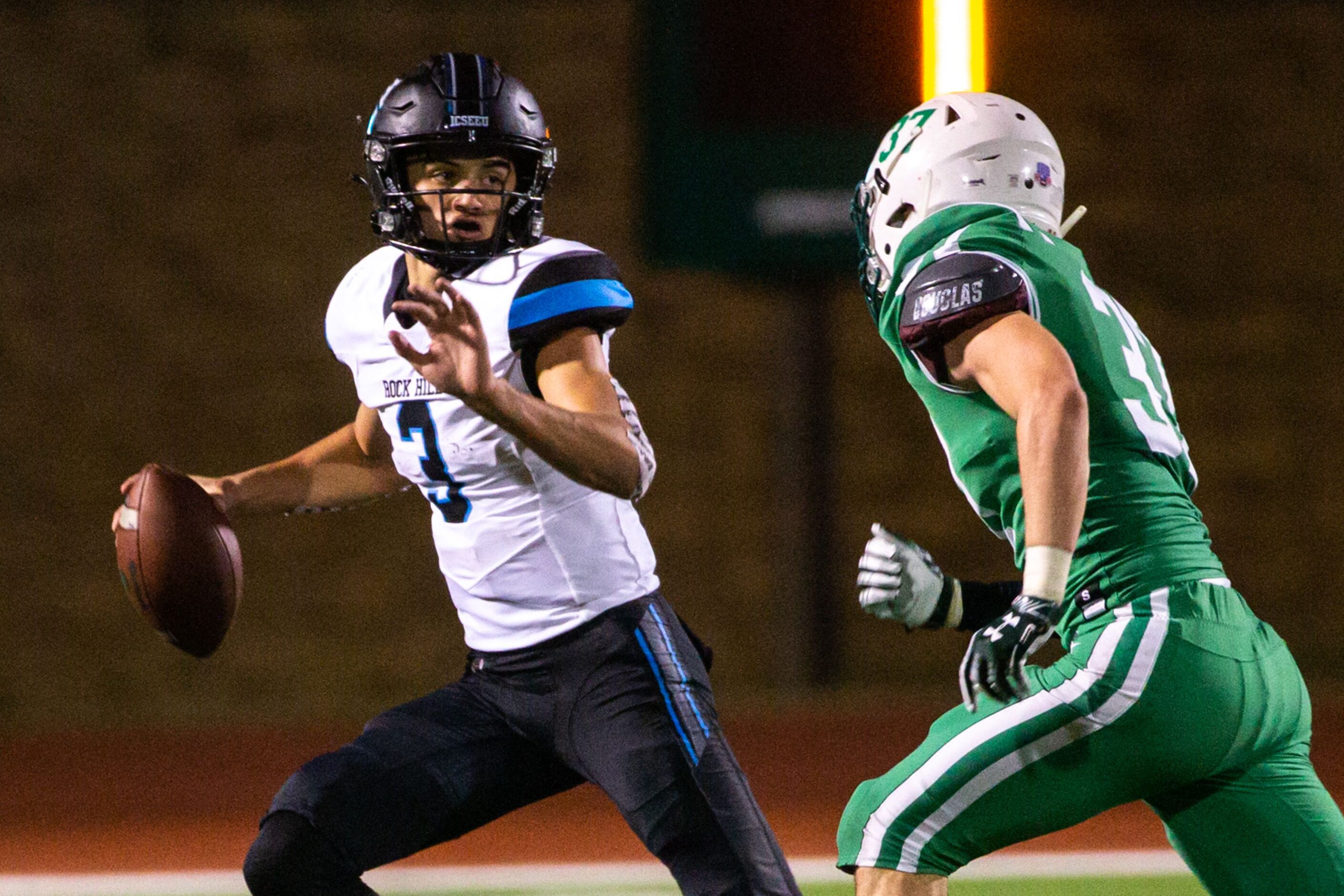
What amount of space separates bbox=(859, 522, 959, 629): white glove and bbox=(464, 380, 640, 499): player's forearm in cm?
34

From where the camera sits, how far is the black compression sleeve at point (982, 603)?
7.58 ft

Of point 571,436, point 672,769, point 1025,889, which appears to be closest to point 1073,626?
point 672,769

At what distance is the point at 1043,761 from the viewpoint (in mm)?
1963

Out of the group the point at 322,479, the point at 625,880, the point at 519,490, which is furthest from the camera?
A: the point at 625,880

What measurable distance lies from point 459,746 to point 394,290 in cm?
74

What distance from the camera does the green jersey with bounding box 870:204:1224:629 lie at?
6.70 ft

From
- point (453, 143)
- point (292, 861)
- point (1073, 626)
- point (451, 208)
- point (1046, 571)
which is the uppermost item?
point (453, 143)

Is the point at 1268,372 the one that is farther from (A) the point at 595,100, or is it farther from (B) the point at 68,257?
(B) the point at 68,257

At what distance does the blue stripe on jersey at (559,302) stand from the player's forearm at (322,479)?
62 cm

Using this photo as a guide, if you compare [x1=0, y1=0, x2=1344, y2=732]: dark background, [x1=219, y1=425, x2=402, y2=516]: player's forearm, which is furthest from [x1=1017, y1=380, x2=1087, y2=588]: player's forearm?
[x1=0, y1=0, x2=1344, y2=732]: dark background

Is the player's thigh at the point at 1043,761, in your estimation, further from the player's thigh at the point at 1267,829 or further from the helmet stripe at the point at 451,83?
the helmet stripe at the point at 451,83

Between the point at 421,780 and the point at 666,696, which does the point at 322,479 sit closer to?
the point at 421,780

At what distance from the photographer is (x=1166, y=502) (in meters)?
2.07

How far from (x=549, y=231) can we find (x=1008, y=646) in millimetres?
6464
